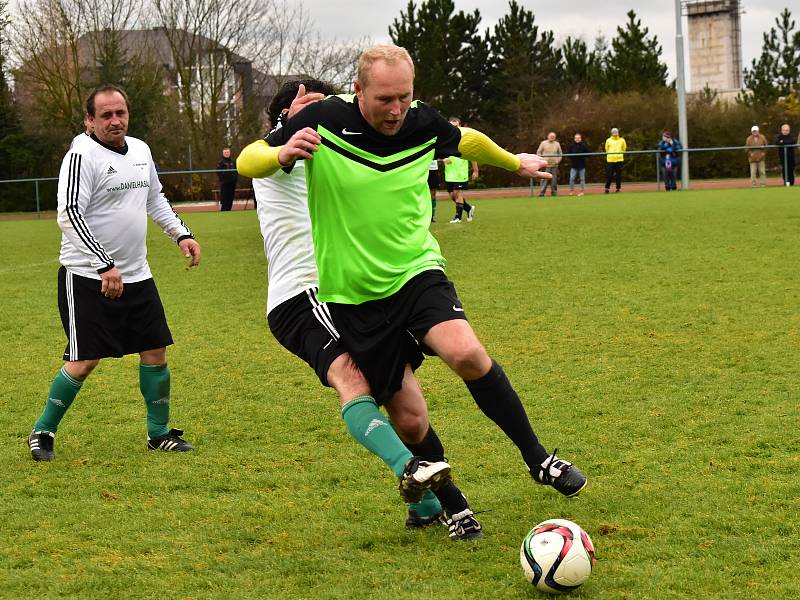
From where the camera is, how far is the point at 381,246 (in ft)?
13.4

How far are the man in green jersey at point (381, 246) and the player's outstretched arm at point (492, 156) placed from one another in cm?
26

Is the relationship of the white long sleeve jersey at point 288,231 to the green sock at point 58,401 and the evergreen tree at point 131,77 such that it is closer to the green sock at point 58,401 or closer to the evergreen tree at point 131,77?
the green sock at point 58,401

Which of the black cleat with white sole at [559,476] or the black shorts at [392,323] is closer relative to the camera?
the black shorts at [392,323]

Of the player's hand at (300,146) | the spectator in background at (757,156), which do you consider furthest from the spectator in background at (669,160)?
the player's hand at (300,146)

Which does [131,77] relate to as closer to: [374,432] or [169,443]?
[169,443]

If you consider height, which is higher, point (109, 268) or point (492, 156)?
A: point (492, 156)

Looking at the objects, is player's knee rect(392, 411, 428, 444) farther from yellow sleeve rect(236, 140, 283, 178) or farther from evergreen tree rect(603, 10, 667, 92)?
evergreen tree rect(603, 10, 667, 92)

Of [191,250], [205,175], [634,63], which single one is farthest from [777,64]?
[191,250]

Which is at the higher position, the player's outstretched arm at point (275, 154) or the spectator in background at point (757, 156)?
the spectator in background at point (757, 156)

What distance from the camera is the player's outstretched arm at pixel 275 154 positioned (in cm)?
383

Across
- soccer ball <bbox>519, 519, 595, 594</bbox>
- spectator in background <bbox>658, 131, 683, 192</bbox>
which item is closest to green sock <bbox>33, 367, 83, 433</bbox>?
soccer ball <bbox>519, 519, 595, 594</bbox>

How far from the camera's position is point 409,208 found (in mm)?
4137

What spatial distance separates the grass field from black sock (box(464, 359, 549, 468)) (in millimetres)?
Result: 305

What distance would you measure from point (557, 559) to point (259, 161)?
1.73 metres
